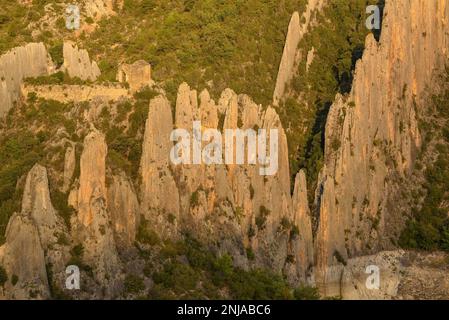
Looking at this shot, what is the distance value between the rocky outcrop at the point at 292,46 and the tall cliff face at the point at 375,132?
4.71 meters

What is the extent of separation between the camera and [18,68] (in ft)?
302

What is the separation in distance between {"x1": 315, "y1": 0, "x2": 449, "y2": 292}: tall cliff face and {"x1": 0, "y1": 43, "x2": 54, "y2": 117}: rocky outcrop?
1658 cm

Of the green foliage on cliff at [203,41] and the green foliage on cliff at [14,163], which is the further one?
the green foliage on cliff at [203,41]

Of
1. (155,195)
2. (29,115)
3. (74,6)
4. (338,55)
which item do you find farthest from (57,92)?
(338,55)

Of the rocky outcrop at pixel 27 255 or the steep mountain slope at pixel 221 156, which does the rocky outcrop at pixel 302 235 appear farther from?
the rocky outcrop at pixel 27 255

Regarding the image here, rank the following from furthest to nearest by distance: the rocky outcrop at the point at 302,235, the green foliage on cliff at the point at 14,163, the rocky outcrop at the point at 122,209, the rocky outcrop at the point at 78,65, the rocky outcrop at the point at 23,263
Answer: the rocky outcrop at the point at 302,235 < the rocky outcrop at the point at 78,65 < the rocky outcrop at the point at 122,209 < the green foliage on cliff at the point at 14,163 < the rocky outcrop at the point at 23,263

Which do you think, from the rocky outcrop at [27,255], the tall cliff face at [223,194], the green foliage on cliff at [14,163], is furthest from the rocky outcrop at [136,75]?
the rocky outcrop at [27,255]

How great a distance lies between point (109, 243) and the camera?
80375mm

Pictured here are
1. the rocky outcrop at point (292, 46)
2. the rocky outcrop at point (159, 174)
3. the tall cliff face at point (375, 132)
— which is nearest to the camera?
the rocky outcrop at point (159, 174)

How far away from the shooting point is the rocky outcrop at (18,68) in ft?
298

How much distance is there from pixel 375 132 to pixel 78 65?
1991cm

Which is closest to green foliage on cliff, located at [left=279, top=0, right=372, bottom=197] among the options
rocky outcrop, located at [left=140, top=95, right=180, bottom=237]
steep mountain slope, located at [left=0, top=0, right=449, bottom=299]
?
steep mountain slope, located at [left=0, top=0, right=449, bottom=299]

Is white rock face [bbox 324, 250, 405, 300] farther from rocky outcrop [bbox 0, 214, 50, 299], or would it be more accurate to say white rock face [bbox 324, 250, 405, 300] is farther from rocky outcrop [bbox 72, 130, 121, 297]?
rocky outcrop [bbox 0, 214, 50, 299]

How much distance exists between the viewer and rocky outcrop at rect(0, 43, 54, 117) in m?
90.7
